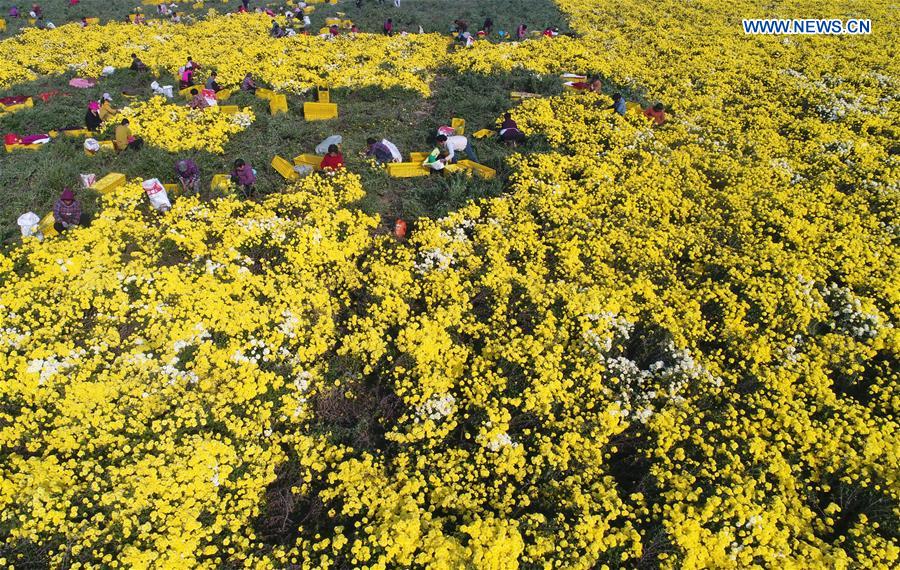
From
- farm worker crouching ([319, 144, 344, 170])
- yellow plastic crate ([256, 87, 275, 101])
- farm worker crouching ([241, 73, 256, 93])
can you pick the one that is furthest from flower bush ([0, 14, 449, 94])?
farm worker crouching ([319, 144, 344, 170])

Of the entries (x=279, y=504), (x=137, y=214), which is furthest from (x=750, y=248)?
(x=137, y=214)

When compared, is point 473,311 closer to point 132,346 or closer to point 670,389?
point 670,389

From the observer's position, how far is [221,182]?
12.1 meters

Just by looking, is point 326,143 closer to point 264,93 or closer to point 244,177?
point 244,177

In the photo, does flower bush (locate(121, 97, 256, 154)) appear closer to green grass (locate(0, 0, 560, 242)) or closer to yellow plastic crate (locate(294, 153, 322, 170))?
green grass (locate(0, 0, 560, 242))

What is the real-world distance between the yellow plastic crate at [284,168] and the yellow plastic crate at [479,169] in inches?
173

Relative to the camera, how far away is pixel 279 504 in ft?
21.7

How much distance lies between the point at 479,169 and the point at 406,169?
6.45 ft

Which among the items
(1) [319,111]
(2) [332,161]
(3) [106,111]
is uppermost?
(1) [319,111]

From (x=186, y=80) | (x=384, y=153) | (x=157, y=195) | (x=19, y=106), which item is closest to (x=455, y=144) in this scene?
(x=384, y=153)

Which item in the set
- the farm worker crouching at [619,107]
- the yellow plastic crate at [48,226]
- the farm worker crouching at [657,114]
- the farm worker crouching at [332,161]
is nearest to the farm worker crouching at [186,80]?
the farm worker crouching at [332,161]

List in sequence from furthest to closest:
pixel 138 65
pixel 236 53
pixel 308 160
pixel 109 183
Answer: pixel 236 53
pixel 138 65
pixel 308 160
pixel 109 183

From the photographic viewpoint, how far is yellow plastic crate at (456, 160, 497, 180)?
13469 millimetres

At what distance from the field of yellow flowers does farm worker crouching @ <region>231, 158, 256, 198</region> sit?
667mm
